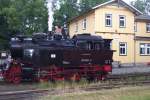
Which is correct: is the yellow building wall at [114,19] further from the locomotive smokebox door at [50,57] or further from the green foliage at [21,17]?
the locomotive smokebox door at [50,57]

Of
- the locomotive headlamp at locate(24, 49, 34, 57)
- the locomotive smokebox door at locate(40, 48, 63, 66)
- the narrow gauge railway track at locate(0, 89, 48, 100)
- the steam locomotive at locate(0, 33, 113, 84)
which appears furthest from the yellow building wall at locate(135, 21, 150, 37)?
the narrow gauge railway track at locate(0, 89, 48, 100)

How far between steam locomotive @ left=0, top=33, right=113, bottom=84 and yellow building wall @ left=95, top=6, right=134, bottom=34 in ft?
75.7

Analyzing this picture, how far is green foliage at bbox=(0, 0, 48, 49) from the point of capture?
55.6m

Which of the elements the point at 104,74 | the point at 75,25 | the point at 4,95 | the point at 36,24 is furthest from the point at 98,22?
the point at 4,95

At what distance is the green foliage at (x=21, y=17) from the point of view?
55.6 m

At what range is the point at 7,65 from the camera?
2406 centimetres

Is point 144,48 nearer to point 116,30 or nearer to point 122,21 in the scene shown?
point 122,21

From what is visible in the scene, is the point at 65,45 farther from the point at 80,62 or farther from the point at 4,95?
the point at 4,95

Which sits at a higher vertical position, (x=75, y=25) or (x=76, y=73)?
(x=75, y=25)

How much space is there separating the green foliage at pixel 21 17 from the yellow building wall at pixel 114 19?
11176 millimetres

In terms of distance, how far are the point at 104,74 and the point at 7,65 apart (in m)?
6.00

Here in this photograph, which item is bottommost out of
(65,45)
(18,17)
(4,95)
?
(4,95)

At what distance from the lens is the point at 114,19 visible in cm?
5012

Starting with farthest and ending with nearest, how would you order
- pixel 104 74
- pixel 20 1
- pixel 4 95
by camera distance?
pixel 20 1 → pixel 104 74 → pixel 4 95
